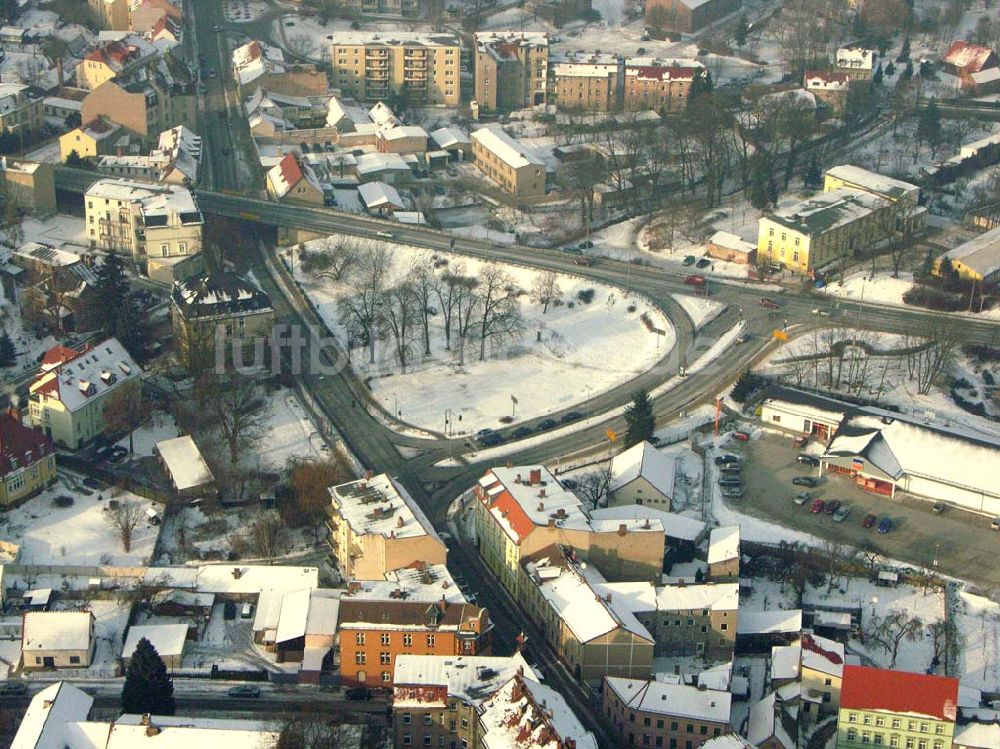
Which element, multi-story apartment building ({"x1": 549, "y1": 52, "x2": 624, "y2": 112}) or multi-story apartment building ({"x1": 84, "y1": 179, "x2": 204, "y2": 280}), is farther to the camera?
multi-story apartment building ({"x1": 549, "y1": 52, "x2": 624, "y2": 112})

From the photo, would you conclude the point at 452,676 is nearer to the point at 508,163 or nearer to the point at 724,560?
the point at 724,560

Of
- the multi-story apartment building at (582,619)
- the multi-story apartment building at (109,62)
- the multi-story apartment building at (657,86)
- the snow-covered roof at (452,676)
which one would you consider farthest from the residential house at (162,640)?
the multi-story apartment building at (657,86)

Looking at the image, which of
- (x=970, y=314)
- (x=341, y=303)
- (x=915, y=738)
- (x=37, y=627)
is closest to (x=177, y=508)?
(x=37, y=627)

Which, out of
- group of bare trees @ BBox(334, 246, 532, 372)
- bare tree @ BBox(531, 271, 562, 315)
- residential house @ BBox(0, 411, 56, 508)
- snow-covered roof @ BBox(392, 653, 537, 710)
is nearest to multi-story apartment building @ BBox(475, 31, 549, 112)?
group of bare trees @ BBox(334, 246, 532, 372)

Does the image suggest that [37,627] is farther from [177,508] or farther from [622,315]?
[622,315]

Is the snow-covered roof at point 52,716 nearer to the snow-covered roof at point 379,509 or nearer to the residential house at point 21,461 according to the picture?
the snow-covered roof at point 379,509

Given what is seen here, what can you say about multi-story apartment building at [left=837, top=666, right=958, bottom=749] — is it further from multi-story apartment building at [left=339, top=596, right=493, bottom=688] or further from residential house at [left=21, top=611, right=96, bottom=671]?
residential house at [left=21, top=611, right=96, bottom=671]

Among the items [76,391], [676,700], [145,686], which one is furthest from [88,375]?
[676,700]
